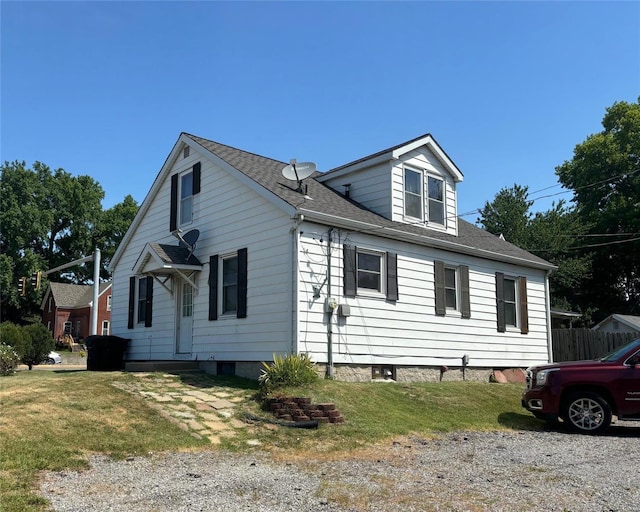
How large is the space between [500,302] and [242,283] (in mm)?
7689

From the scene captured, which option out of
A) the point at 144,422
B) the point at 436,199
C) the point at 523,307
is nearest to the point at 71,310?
the point at 523,307

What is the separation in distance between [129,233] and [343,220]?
28.6 ft

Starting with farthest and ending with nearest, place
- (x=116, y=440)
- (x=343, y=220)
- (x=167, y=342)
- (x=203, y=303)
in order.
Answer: (x=167, y=342) → (x=203, y=303) → (x=343, y=220) → (x=116, y=440)

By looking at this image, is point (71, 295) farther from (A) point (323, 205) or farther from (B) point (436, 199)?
(A) point (323, 205)

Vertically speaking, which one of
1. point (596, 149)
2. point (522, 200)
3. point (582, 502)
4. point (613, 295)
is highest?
point (596, 149)

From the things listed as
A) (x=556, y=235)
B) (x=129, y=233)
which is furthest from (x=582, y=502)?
(x=556, y=235)

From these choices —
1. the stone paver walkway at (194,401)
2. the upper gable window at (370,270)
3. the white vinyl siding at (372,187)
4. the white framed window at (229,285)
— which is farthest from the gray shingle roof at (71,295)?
the upper gable window at (370,270)

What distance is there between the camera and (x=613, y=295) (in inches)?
1547

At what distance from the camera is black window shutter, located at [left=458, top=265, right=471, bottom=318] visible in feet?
52.4

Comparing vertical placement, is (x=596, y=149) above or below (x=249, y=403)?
above

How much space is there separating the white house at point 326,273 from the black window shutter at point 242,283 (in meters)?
0.04

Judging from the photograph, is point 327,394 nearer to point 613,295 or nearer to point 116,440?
point 116,440

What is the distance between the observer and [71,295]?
54594 millimetres

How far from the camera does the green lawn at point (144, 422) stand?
689 cm
